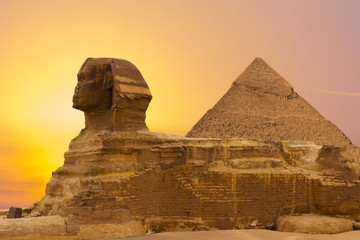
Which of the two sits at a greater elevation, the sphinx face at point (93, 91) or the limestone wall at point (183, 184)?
the sphinx face at point (93, 91)

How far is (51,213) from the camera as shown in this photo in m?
8.38

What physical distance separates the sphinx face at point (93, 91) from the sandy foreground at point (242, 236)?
2888mm

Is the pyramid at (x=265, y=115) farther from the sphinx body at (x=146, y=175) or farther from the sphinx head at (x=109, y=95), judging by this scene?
the sphinx head at (x=109, y=95)

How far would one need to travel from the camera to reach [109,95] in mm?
9250

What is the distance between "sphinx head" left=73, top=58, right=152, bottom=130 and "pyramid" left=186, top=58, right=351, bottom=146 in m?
34.2

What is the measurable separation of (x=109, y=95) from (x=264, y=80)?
41045 mm

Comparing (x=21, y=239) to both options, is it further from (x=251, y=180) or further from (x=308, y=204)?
(x=308, y=204)

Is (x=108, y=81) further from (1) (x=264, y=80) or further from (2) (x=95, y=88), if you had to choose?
(1) (x=264, y=80)

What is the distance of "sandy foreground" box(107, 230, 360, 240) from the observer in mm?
8273

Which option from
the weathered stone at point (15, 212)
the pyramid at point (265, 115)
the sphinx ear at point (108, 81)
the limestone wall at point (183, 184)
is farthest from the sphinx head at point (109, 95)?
the pyramid at point (265, 115)

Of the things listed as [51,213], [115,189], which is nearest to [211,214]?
[115,189]

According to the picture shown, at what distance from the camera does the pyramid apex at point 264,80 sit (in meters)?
48.2

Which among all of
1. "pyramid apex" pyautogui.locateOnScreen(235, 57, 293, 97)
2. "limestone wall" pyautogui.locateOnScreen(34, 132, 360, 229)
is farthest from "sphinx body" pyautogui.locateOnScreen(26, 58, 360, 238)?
"pyramid apex" pyautogui.locateOnScreen(235, 57, 293, 97)

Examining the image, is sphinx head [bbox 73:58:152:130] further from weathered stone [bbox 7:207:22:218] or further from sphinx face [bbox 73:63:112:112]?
weathered stone [bbox 7:207:22:218]
